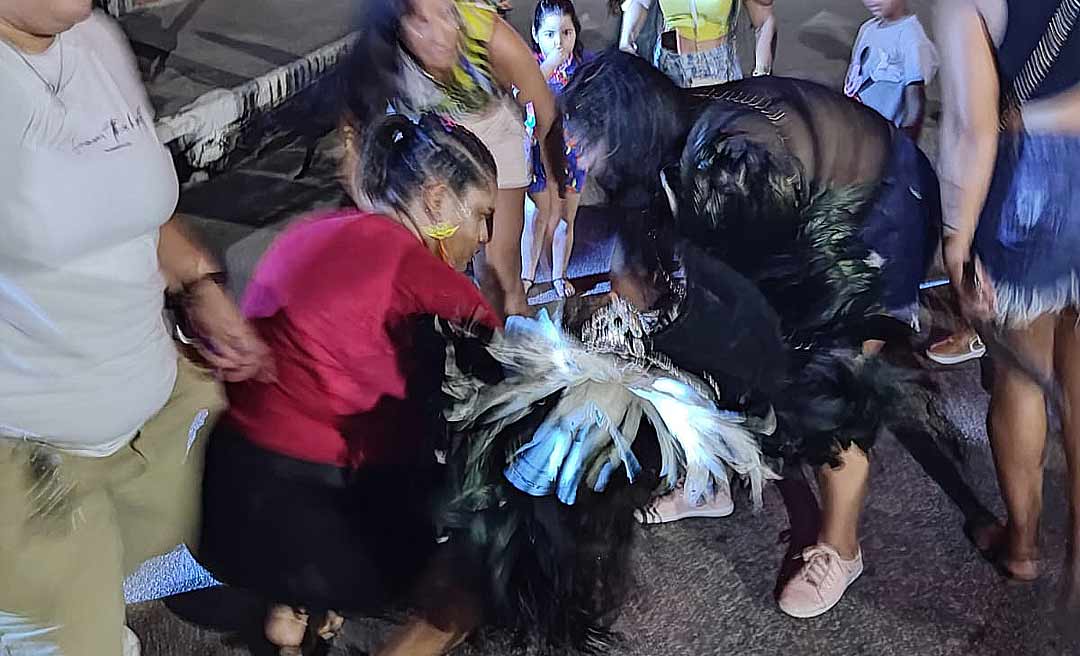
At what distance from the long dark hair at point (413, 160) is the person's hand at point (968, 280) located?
11.5 inches

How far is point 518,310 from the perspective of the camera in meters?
0.68

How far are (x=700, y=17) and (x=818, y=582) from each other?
0.47 m

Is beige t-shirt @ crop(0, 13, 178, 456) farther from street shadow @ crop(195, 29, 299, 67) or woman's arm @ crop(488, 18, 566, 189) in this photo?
woman's arm @ crop(488, 18, 566, 189)

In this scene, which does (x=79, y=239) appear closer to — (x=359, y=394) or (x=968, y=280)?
(x=359, y=394)

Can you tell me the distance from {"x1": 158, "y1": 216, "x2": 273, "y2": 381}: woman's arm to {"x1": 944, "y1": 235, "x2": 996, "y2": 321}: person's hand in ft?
1.47

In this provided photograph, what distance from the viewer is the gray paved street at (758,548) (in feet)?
2.02

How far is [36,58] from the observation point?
501 mm

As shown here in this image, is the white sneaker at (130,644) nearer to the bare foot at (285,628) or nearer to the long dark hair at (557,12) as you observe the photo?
the bare foot at (285,628)

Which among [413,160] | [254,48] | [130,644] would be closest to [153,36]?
[254,48]

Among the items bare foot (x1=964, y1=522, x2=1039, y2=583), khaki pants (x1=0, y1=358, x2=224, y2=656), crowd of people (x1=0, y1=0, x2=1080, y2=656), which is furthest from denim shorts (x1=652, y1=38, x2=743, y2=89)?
bare foot (x1=964, y1=522, x2=1039, y2=583)

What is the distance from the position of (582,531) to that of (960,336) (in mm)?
287

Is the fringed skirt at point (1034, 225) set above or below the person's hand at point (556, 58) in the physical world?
below

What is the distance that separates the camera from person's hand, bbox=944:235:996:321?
0.63m

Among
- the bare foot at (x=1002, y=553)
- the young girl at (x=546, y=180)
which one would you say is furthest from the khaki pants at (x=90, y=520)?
the bare foot at (x=1002, y=553)
